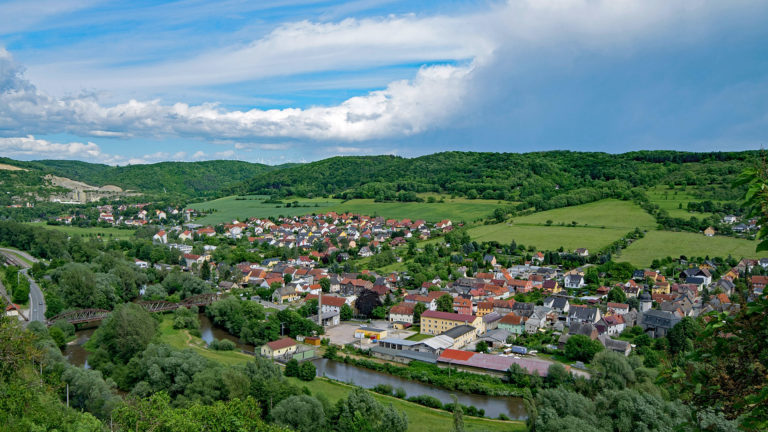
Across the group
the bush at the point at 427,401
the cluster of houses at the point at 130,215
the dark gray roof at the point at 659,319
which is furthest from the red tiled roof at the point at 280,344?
the cluster of houses at the point at 130,215

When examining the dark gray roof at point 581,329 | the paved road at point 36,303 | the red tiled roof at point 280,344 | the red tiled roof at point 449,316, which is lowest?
the red tiled roof at point 280,344

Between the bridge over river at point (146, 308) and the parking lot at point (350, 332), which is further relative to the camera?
the bridge over river at point (146, 308)

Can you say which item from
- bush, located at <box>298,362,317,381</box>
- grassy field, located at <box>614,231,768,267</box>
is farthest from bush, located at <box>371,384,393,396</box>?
grassy field, located at <box>614,231,768,267</box>

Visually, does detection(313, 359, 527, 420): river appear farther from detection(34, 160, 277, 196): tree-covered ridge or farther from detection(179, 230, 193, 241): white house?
detection(34, 160, 277, 196): tree-covered ridge

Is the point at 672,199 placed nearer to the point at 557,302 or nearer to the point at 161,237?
the point at 557,302

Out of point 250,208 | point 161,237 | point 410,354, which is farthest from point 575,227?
point 250,208

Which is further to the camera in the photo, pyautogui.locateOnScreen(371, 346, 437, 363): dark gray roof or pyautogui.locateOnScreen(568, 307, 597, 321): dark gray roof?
pyautogui.locateOnScreen(568, 307, 597, 321): dark gray roof

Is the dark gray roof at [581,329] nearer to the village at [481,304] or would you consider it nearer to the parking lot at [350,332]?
the village at [481,304]
